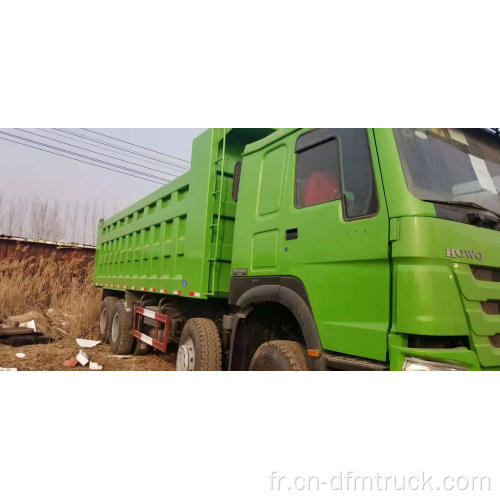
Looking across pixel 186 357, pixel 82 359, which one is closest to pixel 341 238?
pixel 186 357

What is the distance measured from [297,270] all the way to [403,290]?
2.55 ft

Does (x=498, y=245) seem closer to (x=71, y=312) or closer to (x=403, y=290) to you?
(x=403, y=290)

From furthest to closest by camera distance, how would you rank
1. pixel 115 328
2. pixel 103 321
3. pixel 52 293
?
pixel 52 293
pixel 103 321
pixel 115 328

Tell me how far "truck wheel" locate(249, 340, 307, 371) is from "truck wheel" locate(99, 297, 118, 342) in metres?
4.72

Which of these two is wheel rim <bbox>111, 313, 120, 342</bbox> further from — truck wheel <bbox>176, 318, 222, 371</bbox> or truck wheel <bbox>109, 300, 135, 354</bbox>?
truck wheel <bbox>176, 318, 222, 371</bbox>

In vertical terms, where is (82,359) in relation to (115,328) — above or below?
below

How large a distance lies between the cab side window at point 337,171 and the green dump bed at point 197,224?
121 cm

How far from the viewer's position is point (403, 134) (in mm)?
2100

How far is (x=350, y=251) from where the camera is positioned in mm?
2096

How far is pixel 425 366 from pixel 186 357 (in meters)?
2.45

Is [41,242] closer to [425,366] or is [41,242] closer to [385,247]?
[385,247]

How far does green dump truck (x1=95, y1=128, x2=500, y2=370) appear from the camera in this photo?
1.80 m

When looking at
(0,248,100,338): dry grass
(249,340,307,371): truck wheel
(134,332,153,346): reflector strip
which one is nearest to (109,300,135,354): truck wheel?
(134,332,153,346): reflector strip

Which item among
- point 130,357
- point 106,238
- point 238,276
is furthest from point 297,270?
point 106,238
